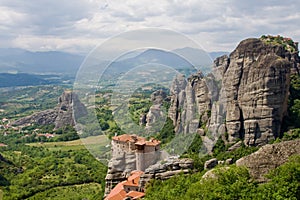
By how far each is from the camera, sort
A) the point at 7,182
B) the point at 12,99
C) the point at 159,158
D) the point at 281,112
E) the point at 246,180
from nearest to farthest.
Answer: the point at 246,180
the point at 159,158
the point at 281,112
the point at 7,182
the point at 12,99

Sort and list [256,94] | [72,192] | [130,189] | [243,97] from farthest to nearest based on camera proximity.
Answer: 1. [72,192]
2. [243,97]
3. [256,94]
4. [130,189]

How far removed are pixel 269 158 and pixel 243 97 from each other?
42.4 ft

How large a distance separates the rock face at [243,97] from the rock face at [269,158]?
31.6ft

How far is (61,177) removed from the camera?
25922mm

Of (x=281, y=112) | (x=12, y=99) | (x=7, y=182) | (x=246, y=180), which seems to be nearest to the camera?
(x=246, y=180)

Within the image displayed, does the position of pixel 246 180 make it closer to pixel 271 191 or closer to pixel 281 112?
pixel 271 191

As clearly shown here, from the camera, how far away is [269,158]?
8.82m

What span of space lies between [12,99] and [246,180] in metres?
90.5

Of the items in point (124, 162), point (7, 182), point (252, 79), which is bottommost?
point (7, 182)

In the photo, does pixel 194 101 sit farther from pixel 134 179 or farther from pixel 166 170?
pixel 166 170

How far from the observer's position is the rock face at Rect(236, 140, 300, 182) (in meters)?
8.71

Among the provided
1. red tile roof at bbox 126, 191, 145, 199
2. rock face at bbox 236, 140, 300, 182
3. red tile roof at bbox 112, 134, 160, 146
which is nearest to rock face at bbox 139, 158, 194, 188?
red tile roof at bbox 126, 191, 145, 199

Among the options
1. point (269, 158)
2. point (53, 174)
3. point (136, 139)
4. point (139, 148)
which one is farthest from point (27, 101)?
point (269, 158)

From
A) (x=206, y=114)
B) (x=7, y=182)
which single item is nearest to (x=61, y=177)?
(x=7, y=182)
